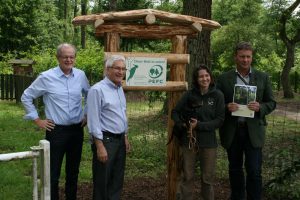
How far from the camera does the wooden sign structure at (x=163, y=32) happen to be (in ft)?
16.8

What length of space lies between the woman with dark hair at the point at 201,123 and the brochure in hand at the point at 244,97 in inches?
8.3

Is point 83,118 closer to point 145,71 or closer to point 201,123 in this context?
point 145,71

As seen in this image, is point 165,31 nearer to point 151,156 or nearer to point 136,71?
point 136,71

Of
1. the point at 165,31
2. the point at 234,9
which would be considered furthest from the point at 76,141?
the point at 234,9

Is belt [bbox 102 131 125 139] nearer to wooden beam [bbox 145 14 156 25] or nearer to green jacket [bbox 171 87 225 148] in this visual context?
green jacket [bbox 171 87 225 148]

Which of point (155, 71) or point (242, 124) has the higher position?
point (155, 71)

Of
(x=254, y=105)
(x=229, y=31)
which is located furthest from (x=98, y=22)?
(x=229, y=31)

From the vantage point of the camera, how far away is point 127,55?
511 cm

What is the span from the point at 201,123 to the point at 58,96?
1.56 meters

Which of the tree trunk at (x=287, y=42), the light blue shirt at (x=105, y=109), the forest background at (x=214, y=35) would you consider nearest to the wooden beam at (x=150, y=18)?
the light blue shirt at (x=105, y=109)

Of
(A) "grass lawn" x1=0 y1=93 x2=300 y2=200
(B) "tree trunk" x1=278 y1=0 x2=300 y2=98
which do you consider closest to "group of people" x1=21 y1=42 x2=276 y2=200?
(A) "grass lawn" x1=0 y1=93 x2=300 y2=200

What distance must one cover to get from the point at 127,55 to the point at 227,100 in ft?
4.10

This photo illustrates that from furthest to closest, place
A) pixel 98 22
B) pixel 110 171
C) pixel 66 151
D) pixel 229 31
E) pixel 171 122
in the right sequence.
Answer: pixel 229 31
pixel 171 122
pixel 66 151
pixel 98 22
pixel 110 171

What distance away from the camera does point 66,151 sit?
510 centimetres
